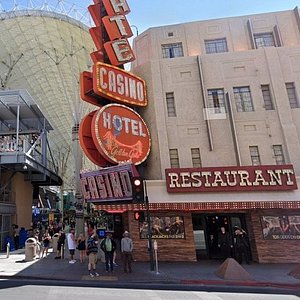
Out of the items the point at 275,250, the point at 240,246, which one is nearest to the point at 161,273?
the point at 240,246

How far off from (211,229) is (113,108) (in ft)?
31.3

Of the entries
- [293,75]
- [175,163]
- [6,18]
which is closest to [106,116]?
[175,163]

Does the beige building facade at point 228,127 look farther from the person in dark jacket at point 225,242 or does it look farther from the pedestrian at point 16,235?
the pedestrian at point 16,235

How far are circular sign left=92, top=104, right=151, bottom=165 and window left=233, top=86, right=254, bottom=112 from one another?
6.18 m

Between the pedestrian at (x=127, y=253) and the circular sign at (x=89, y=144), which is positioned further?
the circular sign at (x=89, y=144)

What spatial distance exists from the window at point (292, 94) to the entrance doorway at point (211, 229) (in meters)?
7.83

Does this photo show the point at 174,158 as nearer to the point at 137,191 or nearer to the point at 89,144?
the point at 89,144

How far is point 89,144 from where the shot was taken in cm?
1673

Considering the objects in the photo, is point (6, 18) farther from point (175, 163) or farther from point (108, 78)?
point (175, 163)

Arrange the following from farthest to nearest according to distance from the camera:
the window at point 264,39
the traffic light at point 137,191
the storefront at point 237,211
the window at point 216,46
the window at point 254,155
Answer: the window at point 216,46
the window at point 264,39
the window at point 254,155
the storefront at point 237,211
the traffic light at point 137,191

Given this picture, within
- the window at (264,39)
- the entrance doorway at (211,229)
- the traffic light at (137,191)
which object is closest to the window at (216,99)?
the window at (264,39)

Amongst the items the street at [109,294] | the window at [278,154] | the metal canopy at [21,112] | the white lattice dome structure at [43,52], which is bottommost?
the street at [109,294]

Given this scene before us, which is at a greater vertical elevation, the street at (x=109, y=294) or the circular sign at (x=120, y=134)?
the circular sign at (x=120, y=134)

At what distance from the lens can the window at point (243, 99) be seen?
704 inches
